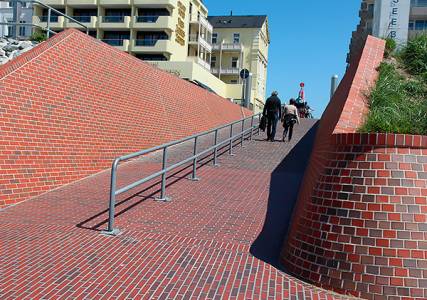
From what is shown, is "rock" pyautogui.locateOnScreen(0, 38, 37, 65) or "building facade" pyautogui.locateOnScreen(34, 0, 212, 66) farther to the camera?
"building facade" pyautogui.locateOnScreen(34, 0, 212, 66)

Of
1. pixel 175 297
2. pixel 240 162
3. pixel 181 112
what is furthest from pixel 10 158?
pixel 181 112

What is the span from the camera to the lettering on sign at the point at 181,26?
52.5 m

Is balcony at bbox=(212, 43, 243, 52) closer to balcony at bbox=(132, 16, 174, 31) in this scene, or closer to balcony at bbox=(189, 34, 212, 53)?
balcony at bbox=(189, 34, 212, 53)

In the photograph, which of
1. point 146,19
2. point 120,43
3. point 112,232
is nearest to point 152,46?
point 146,19

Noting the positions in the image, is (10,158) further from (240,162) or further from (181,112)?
(181,112)

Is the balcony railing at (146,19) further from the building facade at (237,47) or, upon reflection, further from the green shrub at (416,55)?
the green shrub at (416,55)

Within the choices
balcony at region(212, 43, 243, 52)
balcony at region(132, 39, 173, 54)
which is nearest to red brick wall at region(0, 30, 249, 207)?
balcony at region(132, 39, 173, 54)

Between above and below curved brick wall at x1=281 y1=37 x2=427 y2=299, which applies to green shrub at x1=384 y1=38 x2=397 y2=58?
above

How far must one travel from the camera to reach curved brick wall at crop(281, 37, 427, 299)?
4.11 metres

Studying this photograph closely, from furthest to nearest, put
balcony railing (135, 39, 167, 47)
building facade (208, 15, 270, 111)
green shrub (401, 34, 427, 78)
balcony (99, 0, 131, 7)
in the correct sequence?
building facade (208, 15, 270, 111) → balcony (99, 0, 131, 7) → balcony railing (135, 39, 167, 47) → green shrub (401, 34, 427, 78)

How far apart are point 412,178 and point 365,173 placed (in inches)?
15.6

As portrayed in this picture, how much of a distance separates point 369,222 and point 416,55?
6.56 metres

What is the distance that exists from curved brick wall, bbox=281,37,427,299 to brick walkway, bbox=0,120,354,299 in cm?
28

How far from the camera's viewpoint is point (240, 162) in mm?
10977
